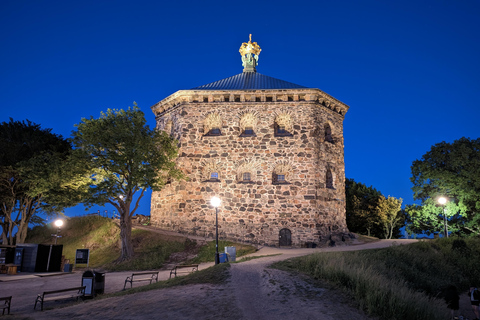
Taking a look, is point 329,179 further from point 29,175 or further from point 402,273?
point 29,175

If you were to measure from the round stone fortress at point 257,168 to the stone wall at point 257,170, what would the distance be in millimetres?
73

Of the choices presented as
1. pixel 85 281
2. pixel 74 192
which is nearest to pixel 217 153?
pixel 74 192

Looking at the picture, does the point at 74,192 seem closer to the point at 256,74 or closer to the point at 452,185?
the point at 256,74

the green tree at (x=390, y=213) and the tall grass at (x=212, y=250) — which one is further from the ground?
the green tree at (x=390, y=213)

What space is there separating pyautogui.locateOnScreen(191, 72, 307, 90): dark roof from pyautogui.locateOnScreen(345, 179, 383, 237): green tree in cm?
1583

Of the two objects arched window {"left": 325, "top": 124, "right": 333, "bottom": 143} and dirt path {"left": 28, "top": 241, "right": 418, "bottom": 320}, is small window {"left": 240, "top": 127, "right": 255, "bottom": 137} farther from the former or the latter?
dirt path {"left": 28, "top": 241, "right": 418, "bottom": 320}

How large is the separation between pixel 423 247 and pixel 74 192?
22.1m

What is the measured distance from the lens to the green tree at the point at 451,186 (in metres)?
24.2

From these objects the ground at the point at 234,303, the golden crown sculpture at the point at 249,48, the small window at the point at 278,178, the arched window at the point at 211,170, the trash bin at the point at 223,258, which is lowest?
the ground at the point at 234,303

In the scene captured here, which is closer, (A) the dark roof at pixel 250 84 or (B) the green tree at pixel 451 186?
(B) the green tree at pixel 451 186

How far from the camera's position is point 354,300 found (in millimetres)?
8961

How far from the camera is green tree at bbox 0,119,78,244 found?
21969 mm

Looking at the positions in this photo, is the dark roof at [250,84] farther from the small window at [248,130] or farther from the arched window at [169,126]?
the arched window at [169,126]

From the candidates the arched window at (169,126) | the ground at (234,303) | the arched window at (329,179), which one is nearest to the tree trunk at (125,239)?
the arched window at (169,126)
